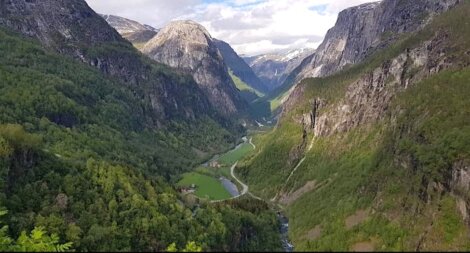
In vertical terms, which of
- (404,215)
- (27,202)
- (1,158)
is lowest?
(404,215)

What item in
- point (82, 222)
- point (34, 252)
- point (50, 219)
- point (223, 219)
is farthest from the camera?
point (223, 219)

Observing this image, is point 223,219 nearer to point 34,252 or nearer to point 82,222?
point 82,222

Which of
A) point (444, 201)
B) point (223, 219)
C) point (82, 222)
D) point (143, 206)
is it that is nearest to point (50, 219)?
point (82, 222)

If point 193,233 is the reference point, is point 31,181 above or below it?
above

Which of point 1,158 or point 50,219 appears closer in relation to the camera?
point 50,219

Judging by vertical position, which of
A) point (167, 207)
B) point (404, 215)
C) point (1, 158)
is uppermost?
point (1, 158)

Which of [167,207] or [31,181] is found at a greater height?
[31,181]

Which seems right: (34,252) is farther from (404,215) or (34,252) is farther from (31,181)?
(404,215)

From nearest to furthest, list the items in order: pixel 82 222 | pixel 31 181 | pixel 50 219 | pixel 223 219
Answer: pixel 50 219 → pixel 82 222 → pixel 31 181 → pixel 223 219

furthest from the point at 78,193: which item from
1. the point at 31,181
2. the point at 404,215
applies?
the point at 404,215
